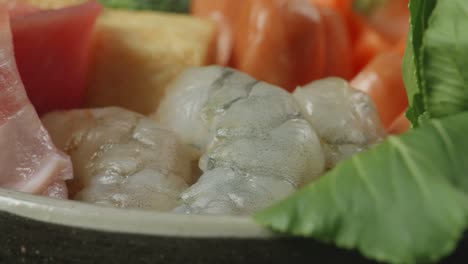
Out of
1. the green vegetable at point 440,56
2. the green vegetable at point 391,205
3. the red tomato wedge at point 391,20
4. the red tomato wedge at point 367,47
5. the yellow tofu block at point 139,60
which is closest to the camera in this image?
the green vegetable at point 391,205

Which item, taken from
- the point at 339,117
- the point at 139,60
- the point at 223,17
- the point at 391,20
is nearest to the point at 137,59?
the point at 139,60

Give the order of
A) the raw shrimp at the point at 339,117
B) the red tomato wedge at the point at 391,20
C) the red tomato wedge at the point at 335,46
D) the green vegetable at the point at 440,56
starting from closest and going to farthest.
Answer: the green vegetable at the point at 440,56
the raw shrimp at the point at 339,117
the red tomato wedge at the point at 335,46
the red tomato wedge at the point at 391,20

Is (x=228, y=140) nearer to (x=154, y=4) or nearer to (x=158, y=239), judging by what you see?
(x=158, y=239)

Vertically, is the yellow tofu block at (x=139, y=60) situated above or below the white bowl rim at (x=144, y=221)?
below

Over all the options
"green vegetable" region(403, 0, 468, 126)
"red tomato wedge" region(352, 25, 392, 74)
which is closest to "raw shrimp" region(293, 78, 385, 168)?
"green vegetable" region(403, 0, 468, 126)

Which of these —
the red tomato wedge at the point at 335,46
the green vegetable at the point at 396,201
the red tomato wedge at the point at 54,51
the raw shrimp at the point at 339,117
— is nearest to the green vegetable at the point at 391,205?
the green vegetable at the point at 396,201

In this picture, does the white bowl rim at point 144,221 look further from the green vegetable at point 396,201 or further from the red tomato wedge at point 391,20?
the red tomato wedge at point 391,20

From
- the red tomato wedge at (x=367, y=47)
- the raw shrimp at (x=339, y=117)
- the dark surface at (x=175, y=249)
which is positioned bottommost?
the red tomato wedge at (x=367, y=47)

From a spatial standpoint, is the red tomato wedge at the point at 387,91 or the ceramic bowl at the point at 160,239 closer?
the ceramic bowl at the point at 160,239
